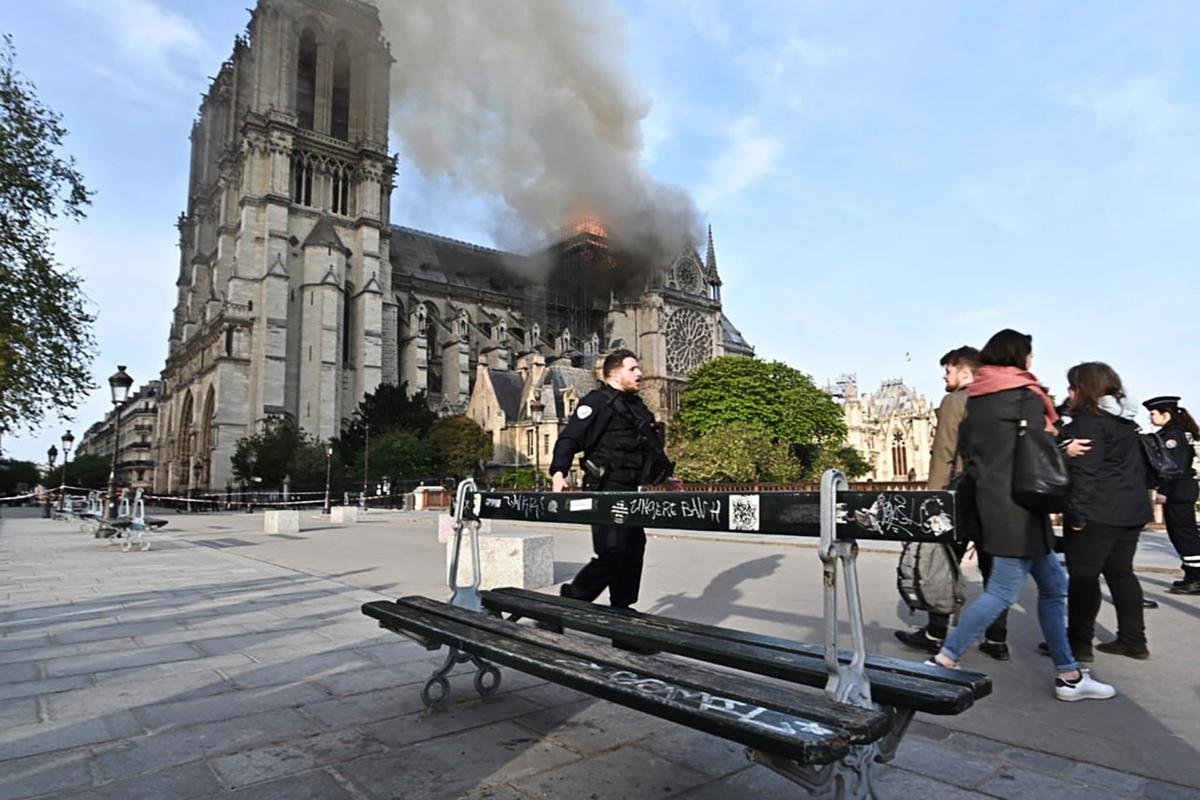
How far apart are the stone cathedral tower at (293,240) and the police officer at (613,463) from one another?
45.4 meters

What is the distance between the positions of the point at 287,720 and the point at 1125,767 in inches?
132

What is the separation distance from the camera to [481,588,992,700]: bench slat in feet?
7.13

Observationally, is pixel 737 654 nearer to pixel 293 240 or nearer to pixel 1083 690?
pixel 1083 690

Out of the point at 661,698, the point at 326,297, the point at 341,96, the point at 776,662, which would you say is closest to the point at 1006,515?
the point at 776,662

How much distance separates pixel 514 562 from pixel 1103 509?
516cm

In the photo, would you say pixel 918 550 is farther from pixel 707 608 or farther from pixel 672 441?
pixel 672 441

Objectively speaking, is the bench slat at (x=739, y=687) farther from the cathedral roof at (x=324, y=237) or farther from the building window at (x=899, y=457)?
the building window at (x=899, y=457)

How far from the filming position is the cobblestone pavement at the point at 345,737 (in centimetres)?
238

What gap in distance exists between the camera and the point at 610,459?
422cm

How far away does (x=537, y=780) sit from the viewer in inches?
96.0

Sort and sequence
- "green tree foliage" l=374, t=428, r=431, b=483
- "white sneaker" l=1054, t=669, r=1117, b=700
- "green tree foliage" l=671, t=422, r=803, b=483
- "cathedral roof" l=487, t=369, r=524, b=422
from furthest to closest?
1. "cathedral roof" l=487, t=369, r=524, b=422
2. "green tree foliage" l=374, t=428, r=431, b=483
3. "green tree foliage" l=671, t=422, r=803, b=483
4. "white sneaker" l=1054, t=669, r=1117, b=700

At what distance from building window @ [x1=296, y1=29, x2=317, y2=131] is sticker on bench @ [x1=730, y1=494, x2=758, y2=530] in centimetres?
5762

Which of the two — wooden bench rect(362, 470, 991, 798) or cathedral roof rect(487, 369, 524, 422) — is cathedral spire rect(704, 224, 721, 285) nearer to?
cathedral roof rect(487, 369, 524, 422)

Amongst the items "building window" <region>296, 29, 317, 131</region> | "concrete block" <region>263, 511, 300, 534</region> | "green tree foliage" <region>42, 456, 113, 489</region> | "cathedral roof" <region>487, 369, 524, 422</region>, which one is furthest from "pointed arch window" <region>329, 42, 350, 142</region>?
"green tree foliage" <region>42, 456, 113, 489</region>
